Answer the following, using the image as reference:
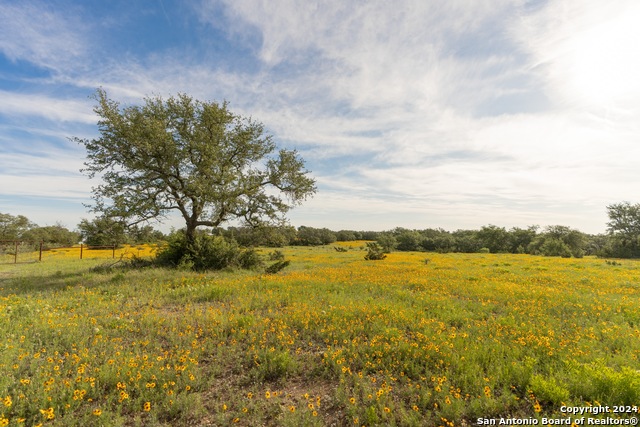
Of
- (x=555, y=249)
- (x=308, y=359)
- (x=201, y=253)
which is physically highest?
(x=201, y=253)

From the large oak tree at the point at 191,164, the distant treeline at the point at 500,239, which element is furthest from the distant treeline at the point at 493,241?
the large oak tree at the point at 191,164

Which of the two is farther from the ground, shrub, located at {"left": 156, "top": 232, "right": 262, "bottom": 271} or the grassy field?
shrub, located at {"left": 156, "top": 232, "right": 262, "bottom": 271}

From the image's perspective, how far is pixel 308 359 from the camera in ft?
20.5

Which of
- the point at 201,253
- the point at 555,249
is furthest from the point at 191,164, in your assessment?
the point at 555,249

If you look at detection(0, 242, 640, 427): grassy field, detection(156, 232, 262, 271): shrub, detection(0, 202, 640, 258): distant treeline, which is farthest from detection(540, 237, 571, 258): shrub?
detection(156, 232, 262, 271): shrub

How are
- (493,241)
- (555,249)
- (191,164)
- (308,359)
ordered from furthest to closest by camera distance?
(493,241) → (555,249) → (191,164) → (308,359)

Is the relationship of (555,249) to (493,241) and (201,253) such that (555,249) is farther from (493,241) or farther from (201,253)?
→ (201,253)

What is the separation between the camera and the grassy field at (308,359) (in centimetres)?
455

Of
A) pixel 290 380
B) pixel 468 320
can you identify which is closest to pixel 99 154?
pixel 290 380

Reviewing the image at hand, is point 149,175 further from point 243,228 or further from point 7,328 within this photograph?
point 7,328

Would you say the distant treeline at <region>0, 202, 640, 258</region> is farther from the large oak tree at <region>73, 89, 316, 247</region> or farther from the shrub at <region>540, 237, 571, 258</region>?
the large oak tree at <region>73, 89, 316, 247</region>

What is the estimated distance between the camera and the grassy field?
455 centimetres

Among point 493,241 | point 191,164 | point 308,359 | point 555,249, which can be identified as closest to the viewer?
point 308,359

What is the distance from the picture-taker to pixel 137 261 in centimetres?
1972
